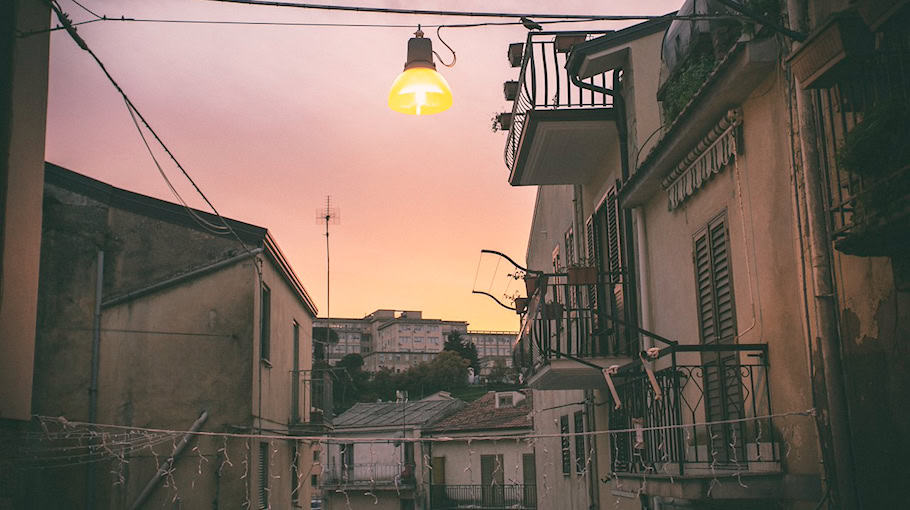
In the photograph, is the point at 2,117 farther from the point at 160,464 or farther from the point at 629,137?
the point at 160,464

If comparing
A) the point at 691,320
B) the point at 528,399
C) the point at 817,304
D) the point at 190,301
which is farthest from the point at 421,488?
the point at 817,304

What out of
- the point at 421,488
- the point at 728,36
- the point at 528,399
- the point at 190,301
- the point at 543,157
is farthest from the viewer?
the point at 421,488

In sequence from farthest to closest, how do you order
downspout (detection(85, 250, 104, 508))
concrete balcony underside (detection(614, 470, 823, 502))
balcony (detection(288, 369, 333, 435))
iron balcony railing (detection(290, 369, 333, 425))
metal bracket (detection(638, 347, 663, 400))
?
1. iron balcony railing (detection(290, 369, 333, 425))
2. balcony (detection(288, 369, 333, 435))
3. downspout (detection(85, 250, 104, 508))
4. metal bracket (detection(638, 347, 663, 400))
5. concrete balcony underside (detection(614, 470, 823, 502))

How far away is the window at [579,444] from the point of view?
16.2 meters

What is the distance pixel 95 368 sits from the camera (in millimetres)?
16203

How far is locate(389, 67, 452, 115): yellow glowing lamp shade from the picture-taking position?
8086mm

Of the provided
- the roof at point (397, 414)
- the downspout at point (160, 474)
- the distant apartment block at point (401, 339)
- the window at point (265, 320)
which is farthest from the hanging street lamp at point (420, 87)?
the distant apartment block at point (401, 339)

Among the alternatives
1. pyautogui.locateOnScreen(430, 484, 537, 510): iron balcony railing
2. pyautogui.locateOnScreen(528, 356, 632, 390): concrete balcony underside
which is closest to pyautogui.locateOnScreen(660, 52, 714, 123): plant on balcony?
pyautogui.locateOnScreen(528, 356, 632, 390): concrete balcony underside

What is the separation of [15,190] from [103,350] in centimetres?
883

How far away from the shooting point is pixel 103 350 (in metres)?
16.4

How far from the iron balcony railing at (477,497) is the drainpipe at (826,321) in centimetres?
3942

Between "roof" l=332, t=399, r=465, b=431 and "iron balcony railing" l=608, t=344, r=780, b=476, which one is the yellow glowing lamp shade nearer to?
"iron balcony railing" l=608, t=344, r=780, b=476

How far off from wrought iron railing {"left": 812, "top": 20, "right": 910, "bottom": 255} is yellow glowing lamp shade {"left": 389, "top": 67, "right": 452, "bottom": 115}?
3.15 meters

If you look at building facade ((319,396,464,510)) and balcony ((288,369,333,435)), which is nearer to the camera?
balcony ((288,369,333,435))
